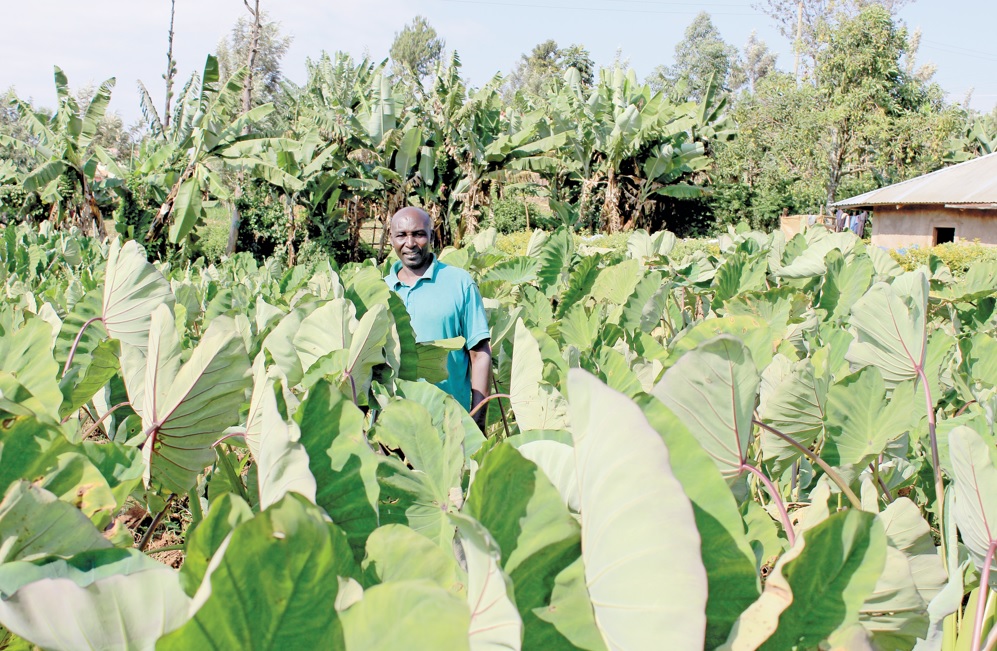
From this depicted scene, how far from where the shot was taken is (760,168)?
23.2 meters

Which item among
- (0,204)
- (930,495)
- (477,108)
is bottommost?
(930,495)

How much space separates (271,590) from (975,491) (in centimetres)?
82

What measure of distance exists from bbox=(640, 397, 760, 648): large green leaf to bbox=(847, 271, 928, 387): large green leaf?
2.99 ft

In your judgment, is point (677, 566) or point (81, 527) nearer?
point (677, 566)

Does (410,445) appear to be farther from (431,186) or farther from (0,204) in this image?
(0,204)

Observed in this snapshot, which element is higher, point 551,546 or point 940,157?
point 940,157

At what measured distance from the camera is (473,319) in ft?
8.09

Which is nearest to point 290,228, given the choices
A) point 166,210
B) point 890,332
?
point 166,210

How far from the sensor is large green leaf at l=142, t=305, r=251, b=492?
0.93 meters

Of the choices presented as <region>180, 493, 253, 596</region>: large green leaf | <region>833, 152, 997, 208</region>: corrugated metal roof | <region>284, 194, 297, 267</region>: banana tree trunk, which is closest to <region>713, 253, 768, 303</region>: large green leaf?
<region>180, 493, 253, 596</region>: large green leaf

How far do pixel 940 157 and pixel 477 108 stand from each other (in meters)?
14.4

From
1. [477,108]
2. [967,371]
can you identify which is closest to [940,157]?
[477,108]

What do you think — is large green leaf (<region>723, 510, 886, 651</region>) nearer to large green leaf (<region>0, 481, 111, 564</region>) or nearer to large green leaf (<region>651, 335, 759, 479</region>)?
large green leaf (<region>651, 335, 759, 479</region>)

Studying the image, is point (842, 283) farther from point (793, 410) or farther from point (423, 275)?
point (793, 410)
